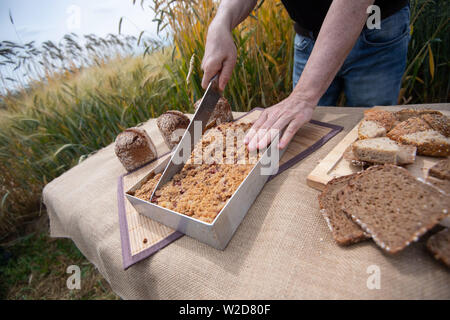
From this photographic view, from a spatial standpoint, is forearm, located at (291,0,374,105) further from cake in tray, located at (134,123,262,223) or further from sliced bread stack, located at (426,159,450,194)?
sliced bread stack, located at (426,159,450,194)

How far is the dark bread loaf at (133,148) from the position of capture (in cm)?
127

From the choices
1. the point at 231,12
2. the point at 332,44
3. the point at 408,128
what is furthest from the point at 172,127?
the point at 408,128

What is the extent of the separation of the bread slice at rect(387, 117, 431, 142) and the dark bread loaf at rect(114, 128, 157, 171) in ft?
4.01

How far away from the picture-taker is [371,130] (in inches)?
37.4

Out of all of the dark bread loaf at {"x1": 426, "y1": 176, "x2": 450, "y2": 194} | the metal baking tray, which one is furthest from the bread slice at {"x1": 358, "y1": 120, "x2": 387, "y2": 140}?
Result: the metal baking tray

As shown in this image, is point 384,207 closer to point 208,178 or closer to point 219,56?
point 208,178

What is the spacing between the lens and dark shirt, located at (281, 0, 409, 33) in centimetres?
116

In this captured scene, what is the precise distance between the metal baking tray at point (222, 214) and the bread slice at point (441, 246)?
514 millimetres

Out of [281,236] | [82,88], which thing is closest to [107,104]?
[82,88]

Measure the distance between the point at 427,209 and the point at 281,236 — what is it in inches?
15.6

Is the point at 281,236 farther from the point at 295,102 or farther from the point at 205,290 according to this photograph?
the point at 295,102

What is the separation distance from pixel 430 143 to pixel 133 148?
134 cm

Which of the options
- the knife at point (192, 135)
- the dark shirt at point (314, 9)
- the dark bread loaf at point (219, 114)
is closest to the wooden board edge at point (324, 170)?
the knife at point (192, 135)
